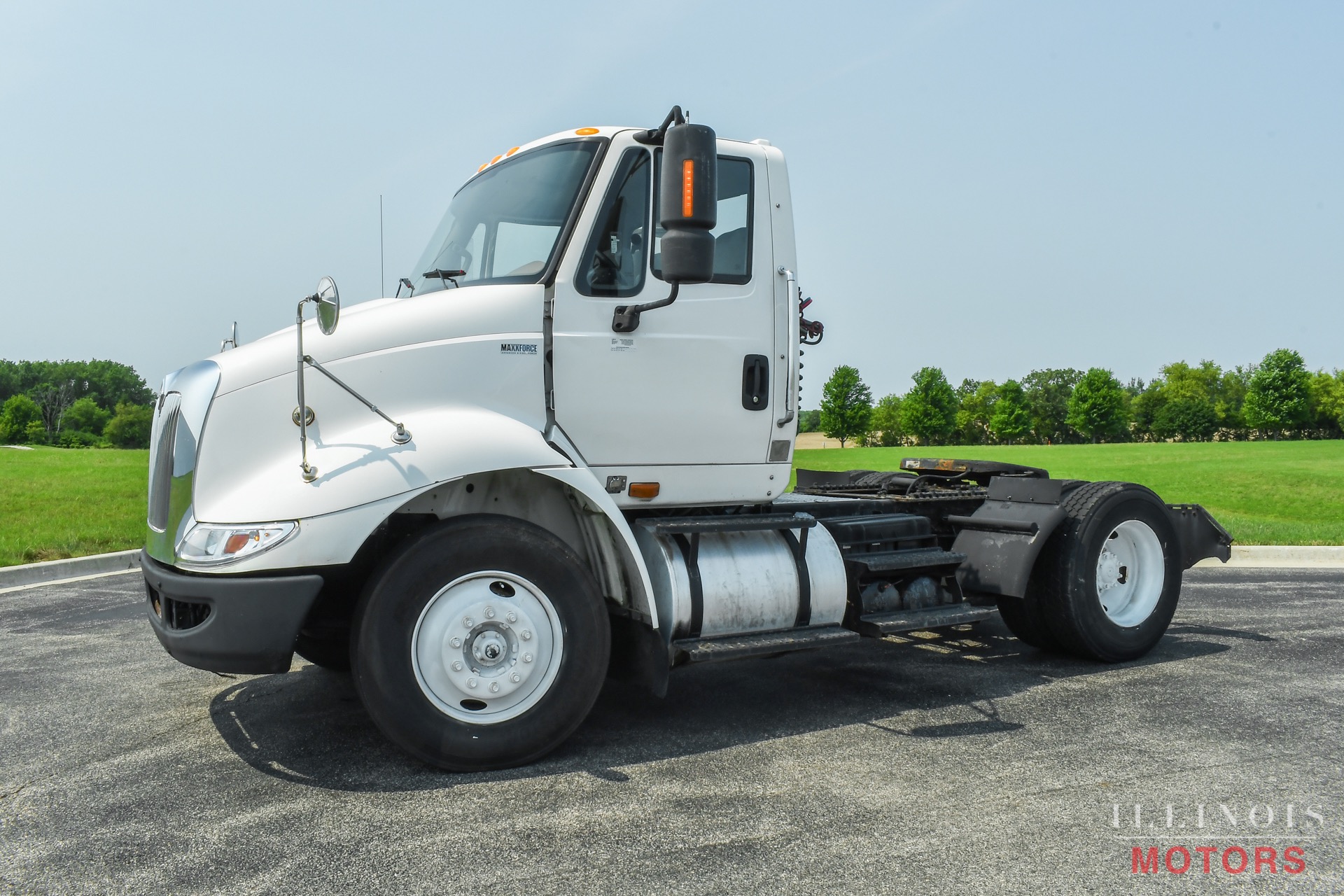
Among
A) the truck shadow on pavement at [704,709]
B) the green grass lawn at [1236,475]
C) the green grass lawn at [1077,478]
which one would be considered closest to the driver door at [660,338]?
the truck shadow on pavement at [704,709]

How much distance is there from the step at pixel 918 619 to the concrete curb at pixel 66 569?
7990mm

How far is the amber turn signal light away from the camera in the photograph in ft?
17.1

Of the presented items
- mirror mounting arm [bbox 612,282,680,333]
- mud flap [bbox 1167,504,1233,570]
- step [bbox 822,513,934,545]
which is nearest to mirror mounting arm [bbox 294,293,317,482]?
mirror mounting arm [bbox 612,282,680,333]

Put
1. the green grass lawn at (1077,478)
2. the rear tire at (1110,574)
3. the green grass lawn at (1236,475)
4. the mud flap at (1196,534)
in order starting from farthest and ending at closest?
the green grass lawn at (1236,475) → the green grass lawn at (1077,478) → the mud flap at (1196,534) → the rear tire at (1110,574)

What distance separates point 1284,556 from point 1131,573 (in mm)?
7198

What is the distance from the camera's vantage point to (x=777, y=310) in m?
5.52

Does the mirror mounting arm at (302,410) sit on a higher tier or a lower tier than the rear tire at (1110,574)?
higher

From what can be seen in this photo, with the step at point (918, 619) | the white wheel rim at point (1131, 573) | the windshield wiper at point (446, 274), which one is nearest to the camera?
the windshield wiper at point (446, 274)

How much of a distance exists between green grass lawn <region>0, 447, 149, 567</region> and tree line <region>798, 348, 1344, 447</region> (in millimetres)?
89730

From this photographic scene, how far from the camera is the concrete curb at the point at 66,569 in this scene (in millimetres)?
10352

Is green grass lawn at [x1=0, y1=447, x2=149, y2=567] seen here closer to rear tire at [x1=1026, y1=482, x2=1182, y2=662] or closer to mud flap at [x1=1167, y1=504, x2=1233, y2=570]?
rear tire at [x1=1026, y1=482, x2=1182, y2=662]

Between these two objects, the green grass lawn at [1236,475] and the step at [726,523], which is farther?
the green grass lawn at [1236,475]

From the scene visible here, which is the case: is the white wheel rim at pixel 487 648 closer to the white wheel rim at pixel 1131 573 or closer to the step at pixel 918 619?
the step at pixel 918 619

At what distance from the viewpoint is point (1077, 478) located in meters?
25.9
